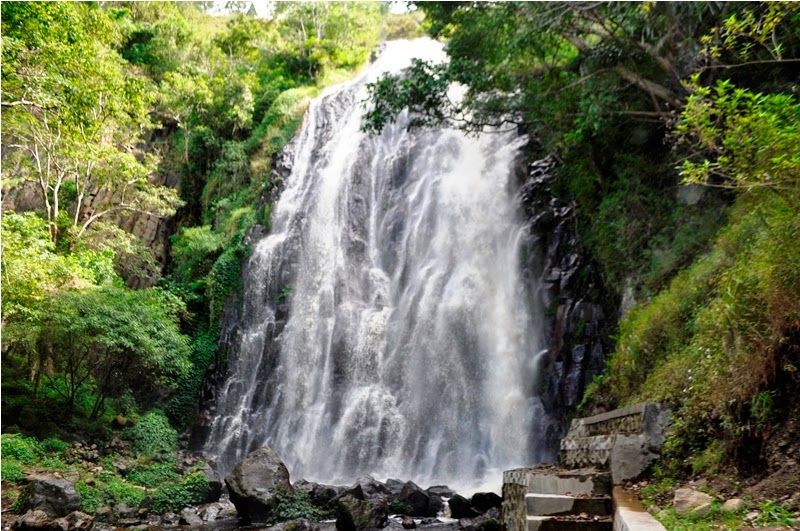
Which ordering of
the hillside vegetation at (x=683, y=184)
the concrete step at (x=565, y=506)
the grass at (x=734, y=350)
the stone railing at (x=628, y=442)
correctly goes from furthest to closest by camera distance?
the stone railing at (x=628, y=442), the concrete step at (x=565, y=506), the hillside vegetation at (x=683, y=184), the grass at (x=734, y=350)

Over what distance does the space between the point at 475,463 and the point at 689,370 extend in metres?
7.97

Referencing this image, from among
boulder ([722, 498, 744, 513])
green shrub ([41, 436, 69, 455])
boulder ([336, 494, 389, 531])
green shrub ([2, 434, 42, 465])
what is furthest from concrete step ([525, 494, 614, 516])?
green shrub ([41, 436, 69, 455])

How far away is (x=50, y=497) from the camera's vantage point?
8.89 m

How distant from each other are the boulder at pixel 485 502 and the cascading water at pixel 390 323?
245 cm

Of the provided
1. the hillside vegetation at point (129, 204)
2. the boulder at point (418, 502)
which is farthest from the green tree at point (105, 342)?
the boulder at point (418, 502)

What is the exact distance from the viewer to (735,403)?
13.0 ft

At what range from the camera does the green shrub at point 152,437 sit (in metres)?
13.3

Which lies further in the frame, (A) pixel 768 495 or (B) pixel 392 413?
(B) pixel 392 413

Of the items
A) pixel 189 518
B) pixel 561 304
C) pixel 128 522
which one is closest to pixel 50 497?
pixel 128 522

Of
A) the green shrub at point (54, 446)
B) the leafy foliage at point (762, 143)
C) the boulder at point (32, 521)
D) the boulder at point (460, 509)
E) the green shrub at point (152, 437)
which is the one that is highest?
the leafy foliage at point (762, 143)

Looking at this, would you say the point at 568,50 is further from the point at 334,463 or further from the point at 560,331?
the point at 334,463

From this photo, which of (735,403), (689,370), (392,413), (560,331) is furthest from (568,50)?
(735,403)

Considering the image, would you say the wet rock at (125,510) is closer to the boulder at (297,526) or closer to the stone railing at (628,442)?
the boulder at (297,526)

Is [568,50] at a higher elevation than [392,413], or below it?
higher
